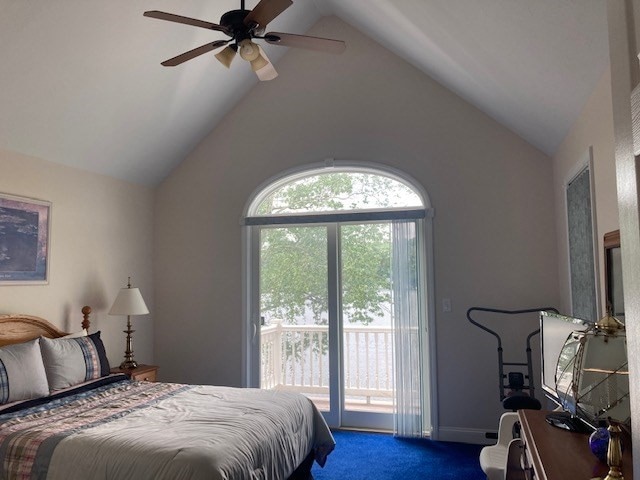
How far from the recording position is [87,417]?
8.87 feet

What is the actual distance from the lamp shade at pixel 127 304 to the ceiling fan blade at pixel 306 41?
107 inches

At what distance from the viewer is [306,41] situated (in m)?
2.72

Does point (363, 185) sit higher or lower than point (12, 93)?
lower

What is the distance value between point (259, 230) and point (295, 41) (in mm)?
2488

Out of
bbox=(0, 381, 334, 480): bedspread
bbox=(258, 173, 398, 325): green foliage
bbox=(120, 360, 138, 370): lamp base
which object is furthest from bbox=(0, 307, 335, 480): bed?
bbox=(258, 173, 398, 325): green foliage

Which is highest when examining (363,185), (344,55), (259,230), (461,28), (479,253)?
(344,55)

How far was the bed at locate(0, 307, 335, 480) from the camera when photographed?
2189 mm

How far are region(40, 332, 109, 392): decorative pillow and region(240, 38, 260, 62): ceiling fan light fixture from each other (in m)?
2.45

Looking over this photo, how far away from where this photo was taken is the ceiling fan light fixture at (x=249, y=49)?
2.62 metres

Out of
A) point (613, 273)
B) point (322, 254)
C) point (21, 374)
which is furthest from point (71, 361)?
point (613, 273)

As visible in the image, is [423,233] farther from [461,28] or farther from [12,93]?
[12,93]

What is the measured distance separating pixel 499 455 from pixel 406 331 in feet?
5.65

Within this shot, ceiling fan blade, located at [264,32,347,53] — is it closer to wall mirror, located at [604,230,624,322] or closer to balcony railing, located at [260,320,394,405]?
wall mirror, located at [604,230,624,322]

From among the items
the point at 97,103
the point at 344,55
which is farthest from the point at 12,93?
the point at 344,55
